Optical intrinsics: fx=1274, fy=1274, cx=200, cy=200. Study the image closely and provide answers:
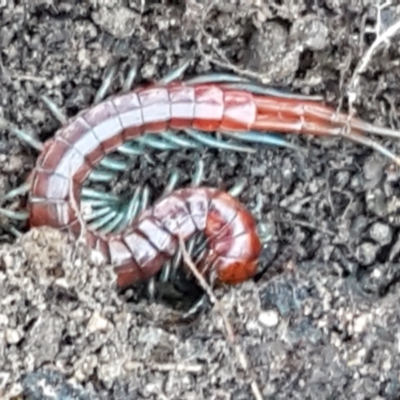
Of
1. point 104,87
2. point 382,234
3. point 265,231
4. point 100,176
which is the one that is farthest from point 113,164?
point 382,234

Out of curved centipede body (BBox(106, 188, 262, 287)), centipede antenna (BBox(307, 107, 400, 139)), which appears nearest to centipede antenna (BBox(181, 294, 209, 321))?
curved centipede body (BBox(106, 188, 262, 287))

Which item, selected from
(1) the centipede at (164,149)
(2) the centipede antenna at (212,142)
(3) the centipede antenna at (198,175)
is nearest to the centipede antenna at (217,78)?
(1) the centipede at (164,149)

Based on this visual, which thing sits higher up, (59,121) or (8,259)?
(59,121)

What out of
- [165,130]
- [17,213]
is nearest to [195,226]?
[165,130]

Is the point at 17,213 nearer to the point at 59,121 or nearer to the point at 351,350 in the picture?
the point at 59,121

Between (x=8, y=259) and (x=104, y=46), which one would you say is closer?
(x=8, y=259)
